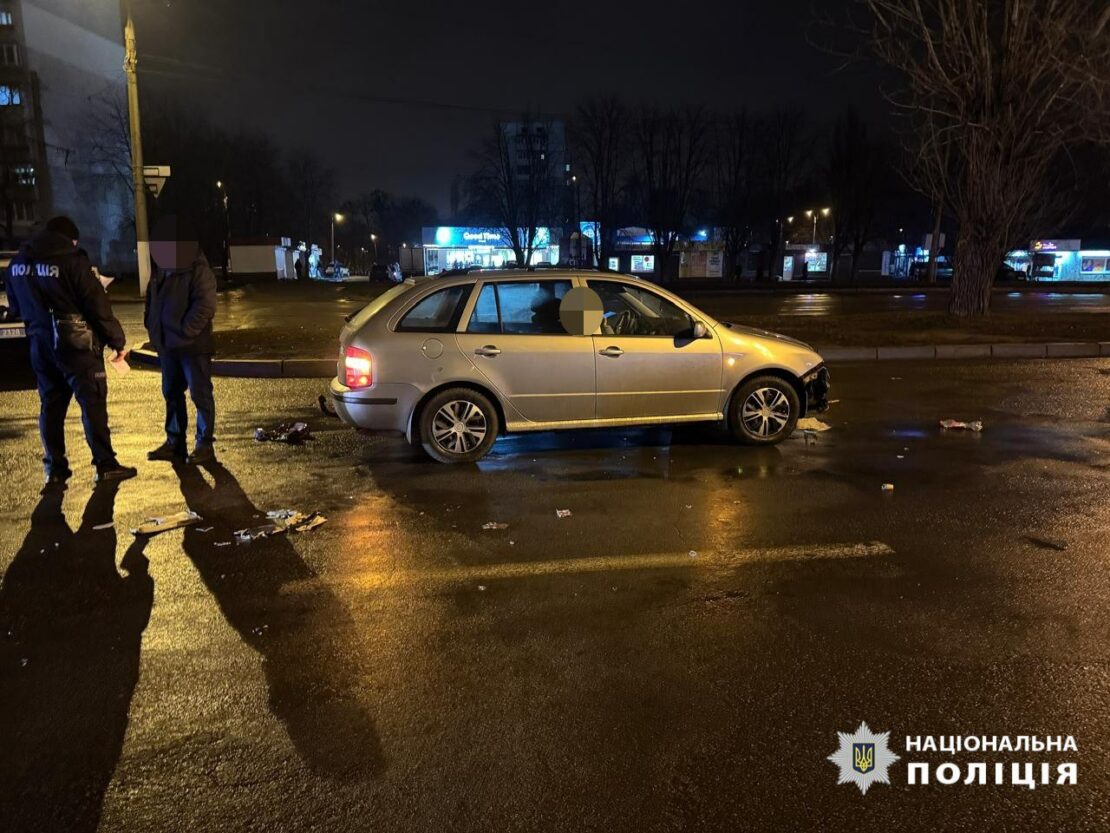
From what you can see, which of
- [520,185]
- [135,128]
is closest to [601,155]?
[520,185]

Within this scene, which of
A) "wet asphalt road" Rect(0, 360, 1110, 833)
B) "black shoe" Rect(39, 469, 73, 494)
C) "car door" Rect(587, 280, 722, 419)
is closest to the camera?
"wet asphalt road" Rect(0, 360, 1110, 833)

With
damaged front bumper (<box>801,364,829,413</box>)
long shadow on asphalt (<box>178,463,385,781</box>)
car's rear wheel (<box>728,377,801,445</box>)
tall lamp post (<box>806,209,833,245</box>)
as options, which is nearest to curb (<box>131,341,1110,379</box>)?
damaged front bumper (<box>801,364,829,413</box>)

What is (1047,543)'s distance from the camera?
495 cm

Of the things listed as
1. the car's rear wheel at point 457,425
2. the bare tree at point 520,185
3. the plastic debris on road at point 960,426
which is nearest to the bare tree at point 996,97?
the plastic debris on road at point 960,426

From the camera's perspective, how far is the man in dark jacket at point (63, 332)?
596 cm

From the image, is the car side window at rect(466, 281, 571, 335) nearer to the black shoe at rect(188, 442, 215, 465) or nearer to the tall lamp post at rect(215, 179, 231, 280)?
the black shoe at rect(188, 442, 215, 465)

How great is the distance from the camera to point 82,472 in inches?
259

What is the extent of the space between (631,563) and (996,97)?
1667cm

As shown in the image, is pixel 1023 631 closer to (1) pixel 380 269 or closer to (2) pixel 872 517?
(2) pixel 872 517

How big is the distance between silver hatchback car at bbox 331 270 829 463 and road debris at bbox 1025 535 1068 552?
8.88 feet

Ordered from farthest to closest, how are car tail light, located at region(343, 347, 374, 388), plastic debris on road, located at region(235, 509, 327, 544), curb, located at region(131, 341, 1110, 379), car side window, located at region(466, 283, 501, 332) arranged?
1. curb, located at region(131, 341, 1110, 379)
2. car side window, located at region(466, 283, 501, 332)
3. car tail light, located at region(343, 347, 374, 388)
4. plastic debris on road, located at region(235, 509, 327, 544)

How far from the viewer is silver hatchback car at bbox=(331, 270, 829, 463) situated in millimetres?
6707

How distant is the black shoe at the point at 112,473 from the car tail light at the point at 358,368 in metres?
1.91

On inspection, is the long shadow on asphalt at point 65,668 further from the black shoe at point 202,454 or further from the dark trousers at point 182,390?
the dark trousers at point 182,390
